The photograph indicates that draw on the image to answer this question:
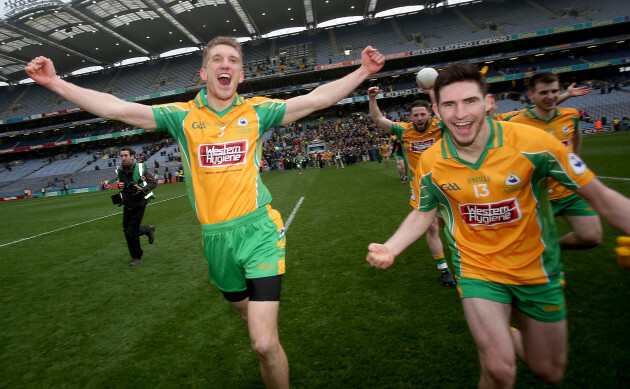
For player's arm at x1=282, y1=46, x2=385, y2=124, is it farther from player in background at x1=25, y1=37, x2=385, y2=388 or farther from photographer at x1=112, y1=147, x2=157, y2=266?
photographer at x1=112, y1=147, x2=157, y2=266

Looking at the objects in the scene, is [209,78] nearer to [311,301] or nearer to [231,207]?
[231,207]

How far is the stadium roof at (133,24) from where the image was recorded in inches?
1358

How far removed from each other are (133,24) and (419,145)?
1928 inches

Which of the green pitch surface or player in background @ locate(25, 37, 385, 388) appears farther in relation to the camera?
the green pitch surface

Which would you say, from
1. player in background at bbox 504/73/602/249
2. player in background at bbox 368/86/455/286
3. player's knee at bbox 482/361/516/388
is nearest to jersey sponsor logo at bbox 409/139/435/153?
player in background at bbox 368/86/455/286

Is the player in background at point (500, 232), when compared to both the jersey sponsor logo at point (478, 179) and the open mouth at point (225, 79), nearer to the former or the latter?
the jersey sponsor logo at point (478, 179)

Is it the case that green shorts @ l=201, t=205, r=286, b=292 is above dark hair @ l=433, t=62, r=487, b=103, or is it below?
below

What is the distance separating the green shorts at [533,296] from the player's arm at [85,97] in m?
2.72

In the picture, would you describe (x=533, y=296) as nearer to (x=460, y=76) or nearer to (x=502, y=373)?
(x=502, y=373)

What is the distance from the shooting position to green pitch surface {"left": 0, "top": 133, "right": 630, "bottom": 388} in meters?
2.74

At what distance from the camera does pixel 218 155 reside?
2.39 meters

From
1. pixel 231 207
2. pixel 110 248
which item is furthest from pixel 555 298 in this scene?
pixel 110 248

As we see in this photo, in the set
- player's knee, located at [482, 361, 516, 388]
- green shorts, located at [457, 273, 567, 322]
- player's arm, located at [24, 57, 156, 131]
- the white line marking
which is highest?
player's arm, located at [24, 57, 156, 131]

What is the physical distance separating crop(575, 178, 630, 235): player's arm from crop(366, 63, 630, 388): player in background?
0.21 metres
